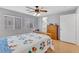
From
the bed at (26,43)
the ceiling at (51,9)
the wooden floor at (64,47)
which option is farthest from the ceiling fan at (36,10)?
the wooden floor at (64,47)

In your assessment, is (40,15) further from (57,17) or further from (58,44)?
(58,44)

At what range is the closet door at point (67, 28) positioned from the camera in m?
1.06

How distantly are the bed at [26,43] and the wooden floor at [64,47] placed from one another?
0.16ft

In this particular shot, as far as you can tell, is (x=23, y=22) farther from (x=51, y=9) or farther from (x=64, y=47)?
(x=64, y=47)

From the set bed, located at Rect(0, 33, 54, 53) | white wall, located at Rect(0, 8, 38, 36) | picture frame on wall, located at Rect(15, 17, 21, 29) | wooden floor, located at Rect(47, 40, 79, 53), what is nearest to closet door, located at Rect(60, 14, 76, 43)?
wooden floor, located at Rect(47, 40, 79, 53)

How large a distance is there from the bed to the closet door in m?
0.17

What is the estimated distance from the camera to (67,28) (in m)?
1.09

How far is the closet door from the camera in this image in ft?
3.48

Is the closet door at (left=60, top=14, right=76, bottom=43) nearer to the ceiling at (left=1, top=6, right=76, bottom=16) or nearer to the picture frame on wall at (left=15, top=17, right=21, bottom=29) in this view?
the ceiling at (left=1, top=6, right=76, bottom=16)

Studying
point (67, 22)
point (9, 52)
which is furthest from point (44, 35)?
point (9, 52)

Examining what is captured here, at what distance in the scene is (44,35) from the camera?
111 centimetres

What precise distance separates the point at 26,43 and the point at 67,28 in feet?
1.63

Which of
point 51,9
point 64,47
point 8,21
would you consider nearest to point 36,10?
point 51,9
